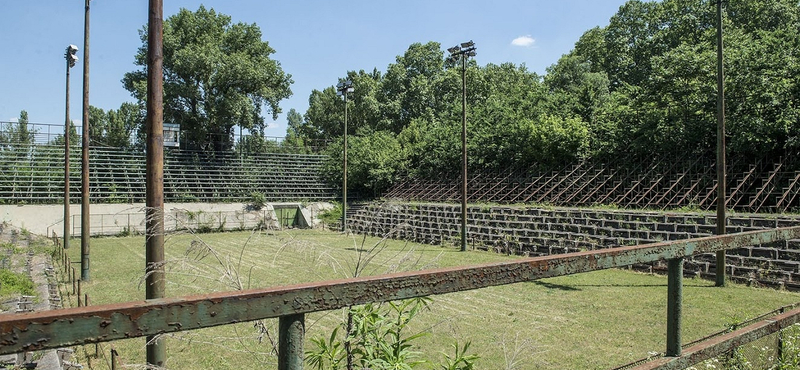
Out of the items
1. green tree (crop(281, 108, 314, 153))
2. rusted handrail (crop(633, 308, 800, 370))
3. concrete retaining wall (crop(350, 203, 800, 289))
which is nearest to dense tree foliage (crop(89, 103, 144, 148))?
green tree (crop(281, 108, 314, 153))

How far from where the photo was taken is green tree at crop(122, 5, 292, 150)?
35781 millimetres

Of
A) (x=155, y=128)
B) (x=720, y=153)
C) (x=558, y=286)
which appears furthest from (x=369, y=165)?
(x=155, y=128)

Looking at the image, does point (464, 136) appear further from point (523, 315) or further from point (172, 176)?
point (172, 176)

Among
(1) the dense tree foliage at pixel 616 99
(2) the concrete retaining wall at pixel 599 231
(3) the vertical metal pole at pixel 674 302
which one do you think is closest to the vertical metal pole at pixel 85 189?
(2) the concrete retaining wall at pixel 599 231

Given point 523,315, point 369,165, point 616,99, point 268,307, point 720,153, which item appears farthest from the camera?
point 369,165

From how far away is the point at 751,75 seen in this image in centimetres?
1644

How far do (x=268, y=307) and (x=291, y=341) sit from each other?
0.13m

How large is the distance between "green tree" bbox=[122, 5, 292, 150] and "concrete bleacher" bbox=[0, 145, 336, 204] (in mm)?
2784

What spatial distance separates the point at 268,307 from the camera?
106 cm

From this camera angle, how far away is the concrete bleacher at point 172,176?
1092 inches

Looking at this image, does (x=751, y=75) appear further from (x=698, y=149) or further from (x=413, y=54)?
(x=413, y=54)

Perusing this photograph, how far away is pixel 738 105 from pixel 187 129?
33.3 m

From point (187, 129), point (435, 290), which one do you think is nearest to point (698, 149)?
point (435, 290)

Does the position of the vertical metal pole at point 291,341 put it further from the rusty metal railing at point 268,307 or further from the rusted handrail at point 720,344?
the rusted handrail at point 720,344
